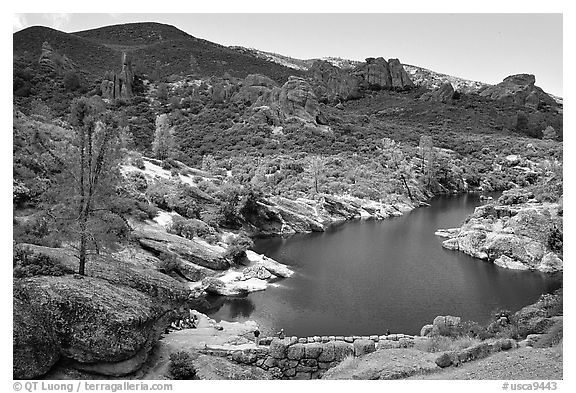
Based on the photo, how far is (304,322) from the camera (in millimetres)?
23000

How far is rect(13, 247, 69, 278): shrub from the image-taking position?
45.5 ft

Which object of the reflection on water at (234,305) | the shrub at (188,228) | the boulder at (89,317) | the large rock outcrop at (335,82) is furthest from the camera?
the large rock outcrop at (335,82)

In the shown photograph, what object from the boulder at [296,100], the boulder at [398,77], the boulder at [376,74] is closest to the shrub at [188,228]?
the boulder at [296,100]

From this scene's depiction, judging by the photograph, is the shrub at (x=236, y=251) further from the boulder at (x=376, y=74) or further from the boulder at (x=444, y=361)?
the boulder at (x=376, y=74)

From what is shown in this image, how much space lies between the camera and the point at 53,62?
283 feet

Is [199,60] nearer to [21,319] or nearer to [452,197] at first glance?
[452,197]

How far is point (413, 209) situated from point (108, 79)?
181 ft

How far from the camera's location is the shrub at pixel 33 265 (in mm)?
13883

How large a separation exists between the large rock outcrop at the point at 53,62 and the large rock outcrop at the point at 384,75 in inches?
2732

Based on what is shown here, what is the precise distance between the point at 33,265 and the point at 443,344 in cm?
1277

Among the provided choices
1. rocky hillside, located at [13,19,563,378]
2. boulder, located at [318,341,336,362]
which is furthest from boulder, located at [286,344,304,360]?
boulder, located at [318,341,336,362]

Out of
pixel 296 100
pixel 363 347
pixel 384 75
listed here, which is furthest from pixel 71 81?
pixel 384 75

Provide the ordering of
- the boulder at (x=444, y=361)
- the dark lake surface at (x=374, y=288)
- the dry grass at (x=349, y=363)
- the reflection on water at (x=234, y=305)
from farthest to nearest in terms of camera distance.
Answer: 1. the reflection on water at (x=234, y=305)
2. the dark lake surface at (x=374, y=288)
3. the dry grass at (x=349, y=363)
4. the boulder at (x=444, y=361)

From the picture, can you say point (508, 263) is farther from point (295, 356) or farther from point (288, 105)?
point (288, 105)
